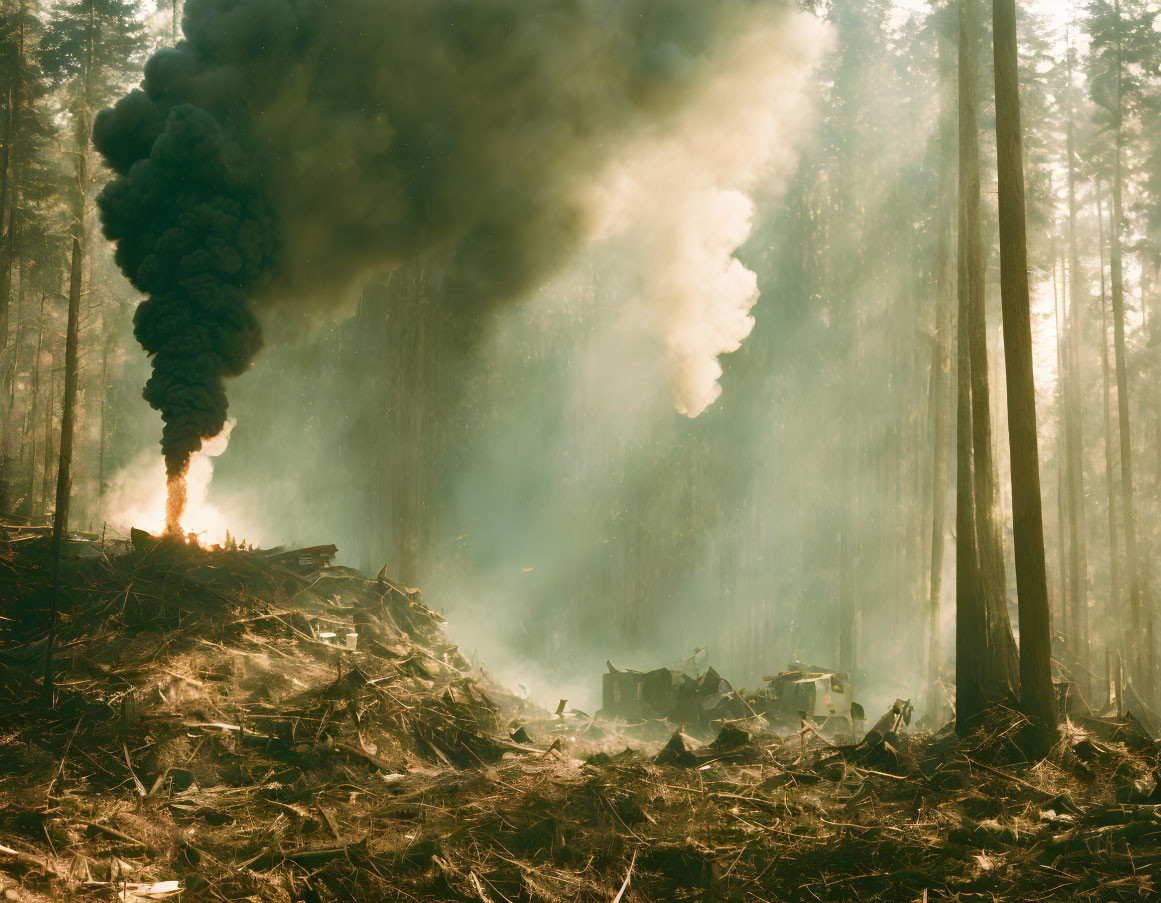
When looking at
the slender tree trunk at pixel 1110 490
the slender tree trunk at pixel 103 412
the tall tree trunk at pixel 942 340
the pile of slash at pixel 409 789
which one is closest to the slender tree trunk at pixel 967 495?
the pile of slash at pixel 409 789

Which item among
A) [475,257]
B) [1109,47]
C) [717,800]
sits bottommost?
[717,800]

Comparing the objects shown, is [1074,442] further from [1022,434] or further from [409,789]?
[409,789]

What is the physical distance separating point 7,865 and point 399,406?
1331 cm

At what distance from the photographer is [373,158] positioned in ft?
45.1

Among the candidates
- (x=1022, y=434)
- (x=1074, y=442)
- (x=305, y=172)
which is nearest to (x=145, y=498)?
(x=305, y=172)

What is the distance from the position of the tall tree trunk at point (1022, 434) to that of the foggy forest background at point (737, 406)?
982 cm

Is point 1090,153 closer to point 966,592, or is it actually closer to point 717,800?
point 966,592

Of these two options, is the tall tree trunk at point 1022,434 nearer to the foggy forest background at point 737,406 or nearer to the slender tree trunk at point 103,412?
the foggy forest background at point 737,406

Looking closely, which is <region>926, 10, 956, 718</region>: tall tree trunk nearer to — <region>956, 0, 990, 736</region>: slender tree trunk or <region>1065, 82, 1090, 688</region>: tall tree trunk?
<region>956, 0, 990, 736</region>: slender tree trunk

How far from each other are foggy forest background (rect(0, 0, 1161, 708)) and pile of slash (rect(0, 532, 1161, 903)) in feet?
27.4

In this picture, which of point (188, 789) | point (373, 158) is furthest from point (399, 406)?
point (188, 789)

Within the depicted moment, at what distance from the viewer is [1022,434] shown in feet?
25.4

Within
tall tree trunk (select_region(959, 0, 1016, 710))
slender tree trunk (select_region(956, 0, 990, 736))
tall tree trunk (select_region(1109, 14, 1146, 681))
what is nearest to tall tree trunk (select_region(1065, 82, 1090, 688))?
tall tree trunk (select_region(1109, 14, 1146, 681))

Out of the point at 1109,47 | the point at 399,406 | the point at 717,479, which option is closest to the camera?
the point at 399,406
